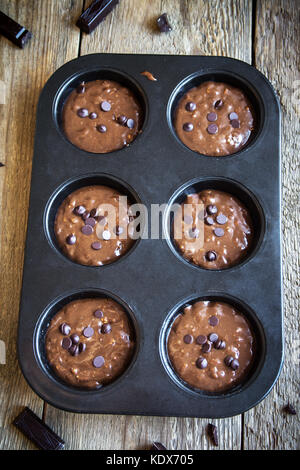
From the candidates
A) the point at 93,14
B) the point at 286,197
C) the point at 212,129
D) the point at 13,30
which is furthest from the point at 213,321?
the point at 13,30

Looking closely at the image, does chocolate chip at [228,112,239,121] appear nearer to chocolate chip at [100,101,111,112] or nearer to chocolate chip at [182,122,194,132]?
chocolate chip at [182,122,194,132]

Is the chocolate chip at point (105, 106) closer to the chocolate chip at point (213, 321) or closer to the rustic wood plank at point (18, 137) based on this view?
the rustic wood plank at point (18, 137)

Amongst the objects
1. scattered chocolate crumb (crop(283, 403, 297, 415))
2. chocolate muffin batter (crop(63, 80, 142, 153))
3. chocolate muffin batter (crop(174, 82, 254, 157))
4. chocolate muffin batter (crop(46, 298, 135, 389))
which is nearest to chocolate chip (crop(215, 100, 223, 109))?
chocolate muffin batter (crop(174, 82, 254, 157))

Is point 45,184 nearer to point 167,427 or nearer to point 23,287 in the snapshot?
point 23,287

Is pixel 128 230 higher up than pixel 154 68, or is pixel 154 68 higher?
pixel 154 68

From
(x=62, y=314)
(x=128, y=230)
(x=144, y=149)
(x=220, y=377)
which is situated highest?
(x=144, y=149)

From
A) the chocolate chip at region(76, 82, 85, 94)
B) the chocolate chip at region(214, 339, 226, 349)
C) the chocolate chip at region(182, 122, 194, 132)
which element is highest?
the chocolate chip at region(76, 82, 85, 94)

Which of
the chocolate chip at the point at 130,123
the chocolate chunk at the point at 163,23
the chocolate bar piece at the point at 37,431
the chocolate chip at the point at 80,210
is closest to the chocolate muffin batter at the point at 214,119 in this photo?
the chocolate chip at the point at 130,123

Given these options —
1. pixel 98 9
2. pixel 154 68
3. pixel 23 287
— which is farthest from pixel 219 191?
pixel 98 9
